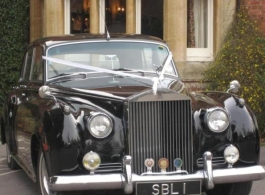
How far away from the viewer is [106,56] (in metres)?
7.30

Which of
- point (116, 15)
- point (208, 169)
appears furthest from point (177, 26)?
point (208, 169)

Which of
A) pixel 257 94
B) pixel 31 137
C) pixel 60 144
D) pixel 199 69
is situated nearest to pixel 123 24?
pixel 199 69

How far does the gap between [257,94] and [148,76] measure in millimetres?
5314

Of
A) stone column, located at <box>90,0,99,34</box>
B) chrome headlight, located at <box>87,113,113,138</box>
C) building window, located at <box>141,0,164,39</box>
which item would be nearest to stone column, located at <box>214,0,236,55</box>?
building window, located at <box>141,0,164,39</box>

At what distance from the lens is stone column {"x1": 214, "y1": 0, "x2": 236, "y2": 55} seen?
13.6 meters

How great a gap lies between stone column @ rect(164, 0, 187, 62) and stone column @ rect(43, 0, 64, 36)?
2235 mm

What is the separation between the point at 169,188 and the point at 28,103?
225 centimetres

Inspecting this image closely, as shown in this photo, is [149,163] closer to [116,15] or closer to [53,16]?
[53,16]

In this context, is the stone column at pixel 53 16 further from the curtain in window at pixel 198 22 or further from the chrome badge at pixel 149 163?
the chrome badge at pixel 149 163

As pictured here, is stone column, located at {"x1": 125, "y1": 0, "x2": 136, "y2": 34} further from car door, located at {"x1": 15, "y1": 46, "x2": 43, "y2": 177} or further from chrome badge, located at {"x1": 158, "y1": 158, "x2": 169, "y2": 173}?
chrome badge, located at {"x1": 158, "y1": 158, "x2": 169, "y2": 173}

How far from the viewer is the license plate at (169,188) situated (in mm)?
5703

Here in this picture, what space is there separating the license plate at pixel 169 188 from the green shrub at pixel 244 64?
632 cm

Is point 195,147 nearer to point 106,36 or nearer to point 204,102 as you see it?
point 204,102

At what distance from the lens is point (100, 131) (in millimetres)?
5855
